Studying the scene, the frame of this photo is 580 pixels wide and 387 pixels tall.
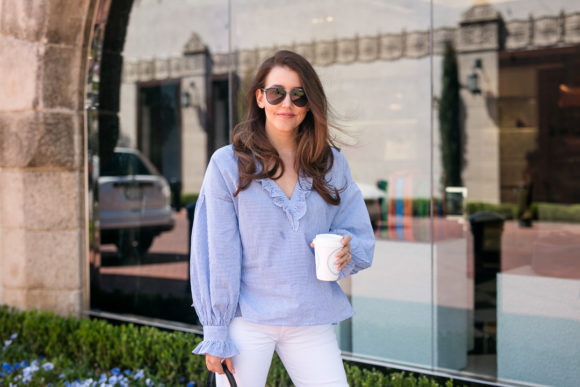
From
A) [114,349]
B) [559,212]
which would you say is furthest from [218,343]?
[559,212]

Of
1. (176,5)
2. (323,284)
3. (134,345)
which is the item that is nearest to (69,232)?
(134,345)

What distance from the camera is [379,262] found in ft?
15.4

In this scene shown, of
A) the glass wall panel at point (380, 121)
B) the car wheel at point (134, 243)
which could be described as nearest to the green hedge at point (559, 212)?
the glass wall panel at point (380, 121)

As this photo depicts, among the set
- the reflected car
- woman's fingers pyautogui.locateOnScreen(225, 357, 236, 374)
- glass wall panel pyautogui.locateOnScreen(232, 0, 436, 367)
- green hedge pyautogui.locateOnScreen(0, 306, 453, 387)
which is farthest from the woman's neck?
the reflected car

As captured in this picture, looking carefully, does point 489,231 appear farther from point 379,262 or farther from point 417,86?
point 379,262

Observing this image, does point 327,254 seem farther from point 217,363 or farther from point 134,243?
point 134,243

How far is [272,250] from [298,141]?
1.41 feet

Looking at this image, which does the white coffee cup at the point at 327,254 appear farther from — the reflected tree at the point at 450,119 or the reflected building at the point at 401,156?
the reflected tree at the point at 450,119

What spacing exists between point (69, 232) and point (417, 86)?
15.3 ft

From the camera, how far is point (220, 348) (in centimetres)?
209

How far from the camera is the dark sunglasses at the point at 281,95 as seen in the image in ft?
7.18

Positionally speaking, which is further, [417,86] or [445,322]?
[417,86]

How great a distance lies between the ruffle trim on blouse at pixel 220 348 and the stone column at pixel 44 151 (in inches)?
138

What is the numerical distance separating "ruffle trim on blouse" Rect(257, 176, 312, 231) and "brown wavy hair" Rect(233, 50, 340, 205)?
0.03 meters
